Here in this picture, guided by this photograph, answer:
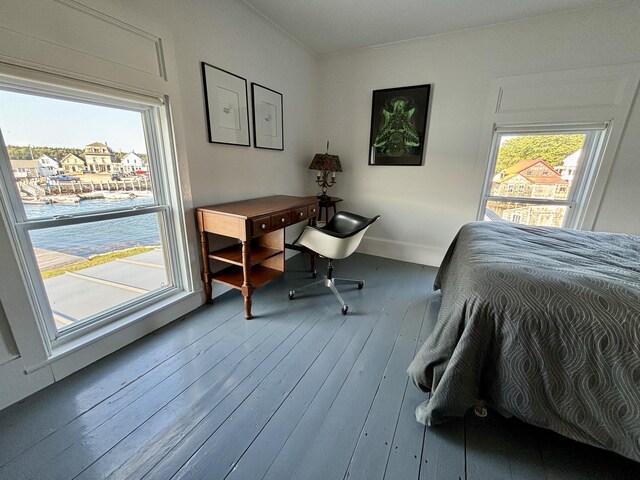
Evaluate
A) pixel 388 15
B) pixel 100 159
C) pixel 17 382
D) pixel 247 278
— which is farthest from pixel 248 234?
pixel 388 15

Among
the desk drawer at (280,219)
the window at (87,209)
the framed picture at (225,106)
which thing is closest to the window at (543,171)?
the desk drawer at (280,219)

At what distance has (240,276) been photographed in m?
2.24

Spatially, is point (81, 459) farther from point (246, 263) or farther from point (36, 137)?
point (36, 137)

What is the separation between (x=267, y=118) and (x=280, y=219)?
3.83ft

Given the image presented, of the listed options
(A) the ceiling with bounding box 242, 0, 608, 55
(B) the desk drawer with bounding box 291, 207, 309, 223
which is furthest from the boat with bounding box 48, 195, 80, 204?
(A) the ceiling with bounding box 242, 0, 608, 55

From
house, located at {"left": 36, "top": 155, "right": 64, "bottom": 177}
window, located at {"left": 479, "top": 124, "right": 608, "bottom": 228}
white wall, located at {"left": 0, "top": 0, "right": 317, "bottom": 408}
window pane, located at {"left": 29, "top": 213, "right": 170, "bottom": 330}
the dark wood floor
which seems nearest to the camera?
the dark wood floor

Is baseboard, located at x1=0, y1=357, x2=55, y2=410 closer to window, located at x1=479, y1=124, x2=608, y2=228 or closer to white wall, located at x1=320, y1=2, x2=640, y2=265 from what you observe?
white wall, located at x1=320, y1=2, x2=640, y2=265

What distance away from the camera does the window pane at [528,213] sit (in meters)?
2.64

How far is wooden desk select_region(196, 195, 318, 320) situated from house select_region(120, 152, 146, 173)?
0.47m

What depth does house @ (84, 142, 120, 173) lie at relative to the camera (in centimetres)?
149

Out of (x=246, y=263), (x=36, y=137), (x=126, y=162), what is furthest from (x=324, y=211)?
(x=36, y=137)

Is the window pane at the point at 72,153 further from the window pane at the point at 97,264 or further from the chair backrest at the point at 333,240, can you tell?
the chair backrest at the point at 333,240

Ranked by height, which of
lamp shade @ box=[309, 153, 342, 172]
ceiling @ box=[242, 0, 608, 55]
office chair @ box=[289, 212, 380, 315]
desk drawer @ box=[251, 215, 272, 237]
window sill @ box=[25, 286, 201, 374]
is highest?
ceiling @ box=[242, 0, 608, 55]

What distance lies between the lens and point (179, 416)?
4.04 ft
